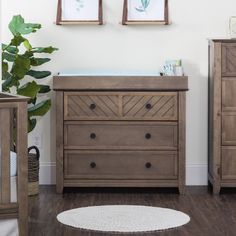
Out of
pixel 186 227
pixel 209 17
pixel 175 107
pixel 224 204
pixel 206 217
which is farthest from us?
pixel 209 17

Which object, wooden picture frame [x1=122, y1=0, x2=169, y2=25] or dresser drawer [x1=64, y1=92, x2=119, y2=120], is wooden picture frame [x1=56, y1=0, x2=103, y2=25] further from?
dresser drawer [x1=64, y1=92, x2=119, y2=120]

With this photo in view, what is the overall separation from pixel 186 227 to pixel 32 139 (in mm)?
1900

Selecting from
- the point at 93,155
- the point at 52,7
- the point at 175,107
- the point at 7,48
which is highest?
the point at 52,7

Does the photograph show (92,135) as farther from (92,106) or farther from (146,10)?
(146,10)

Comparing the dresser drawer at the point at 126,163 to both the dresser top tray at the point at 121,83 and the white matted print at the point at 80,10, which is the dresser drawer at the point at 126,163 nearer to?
the dresser top tray at the point at 121,83

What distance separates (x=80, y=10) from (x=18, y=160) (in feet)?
7.53

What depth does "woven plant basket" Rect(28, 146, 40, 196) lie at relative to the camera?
4957 mm

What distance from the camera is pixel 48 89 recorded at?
5223mm

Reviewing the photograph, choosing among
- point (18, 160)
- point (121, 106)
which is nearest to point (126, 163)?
point (121, 106)

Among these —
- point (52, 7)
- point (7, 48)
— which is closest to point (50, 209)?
point (7, 48)

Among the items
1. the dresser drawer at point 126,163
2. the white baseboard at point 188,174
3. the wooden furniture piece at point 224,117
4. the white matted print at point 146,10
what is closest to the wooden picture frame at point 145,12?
the white matted print at point 146,10

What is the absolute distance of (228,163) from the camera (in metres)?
5.00

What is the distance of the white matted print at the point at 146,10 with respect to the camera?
533 cm

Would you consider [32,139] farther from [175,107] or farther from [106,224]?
[106,224]
